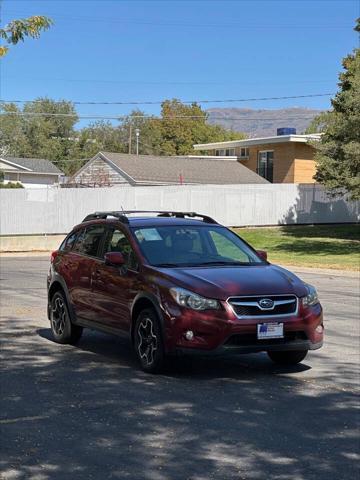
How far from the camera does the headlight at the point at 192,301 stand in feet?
22.4

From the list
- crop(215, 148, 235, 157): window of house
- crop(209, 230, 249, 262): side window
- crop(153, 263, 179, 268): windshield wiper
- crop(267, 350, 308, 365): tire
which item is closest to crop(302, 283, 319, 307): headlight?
crop(267, 350, 308, 365): tire

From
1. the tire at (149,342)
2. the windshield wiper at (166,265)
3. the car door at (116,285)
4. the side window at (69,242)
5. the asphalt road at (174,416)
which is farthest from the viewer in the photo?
the side window at (69,242)

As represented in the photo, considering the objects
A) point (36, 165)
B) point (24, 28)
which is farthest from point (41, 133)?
point (24, 28)

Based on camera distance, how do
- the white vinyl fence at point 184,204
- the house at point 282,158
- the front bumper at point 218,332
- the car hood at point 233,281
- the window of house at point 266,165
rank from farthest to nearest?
the window of house at point 266,165, the house at point 282,158, the white vinyl fence at point 184,204, the car hood at point 233,281, the front bumper at point 218,332

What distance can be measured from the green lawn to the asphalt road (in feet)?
52.1

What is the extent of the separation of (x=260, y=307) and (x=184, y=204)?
101 ft

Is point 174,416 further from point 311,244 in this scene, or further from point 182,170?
point 182,170

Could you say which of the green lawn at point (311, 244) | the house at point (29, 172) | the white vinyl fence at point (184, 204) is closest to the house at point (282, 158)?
the white vinyl fence at point (184, 204)

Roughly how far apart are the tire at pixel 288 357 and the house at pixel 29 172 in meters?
59.6

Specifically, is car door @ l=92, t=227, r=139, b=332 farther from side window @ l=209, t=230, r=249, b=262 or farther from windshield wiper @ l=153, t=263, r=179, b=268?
side window @ l=209, t=230, r=249, b=262

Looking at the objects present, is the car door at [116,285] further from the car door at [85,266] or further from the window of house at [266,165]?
the window of house at [266,165]

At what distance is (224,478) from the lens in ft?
14.7

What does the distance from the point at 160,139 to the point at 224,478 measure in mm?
96222

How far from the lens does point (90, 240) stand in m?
8.98
